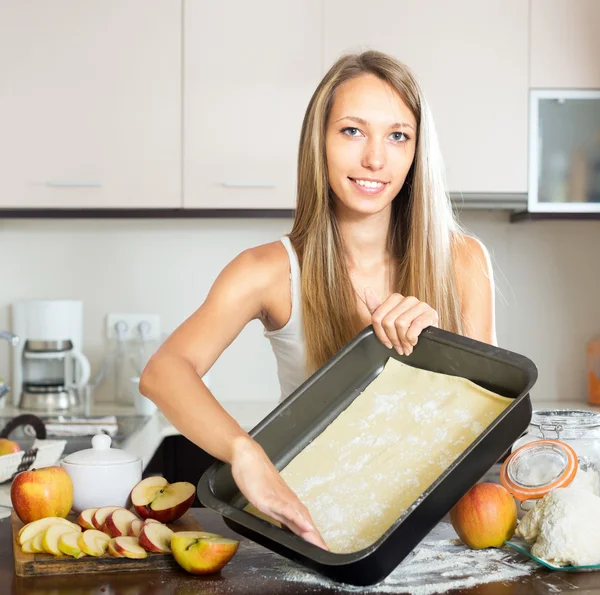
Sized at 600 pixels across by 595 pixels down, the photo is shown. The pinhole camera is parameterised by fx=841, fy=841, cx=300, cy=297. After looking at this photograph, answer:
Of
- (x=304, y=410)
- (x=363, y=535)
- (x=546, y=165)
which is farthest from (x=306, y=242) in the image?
(x=546, y=165)

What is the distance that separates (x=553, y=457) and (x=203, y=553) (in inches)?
16.0

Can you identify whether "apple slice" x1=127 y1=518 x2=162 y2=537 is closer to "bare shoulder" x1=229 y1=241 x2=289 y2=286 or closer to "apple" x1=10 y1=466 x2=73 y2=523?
"apple" x1=10 y1=466 x2=73 y2=523

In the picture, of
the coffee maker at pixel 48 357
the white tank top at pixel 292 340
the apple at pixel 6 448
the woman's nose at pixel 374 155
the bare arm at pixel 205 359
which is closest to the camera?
the bare arm at pixel 205 359

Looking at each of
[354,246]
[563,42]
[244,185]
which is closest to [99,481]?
[354,246]

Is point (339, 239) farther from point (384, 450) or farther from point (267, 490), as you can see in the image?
point (267, 490)

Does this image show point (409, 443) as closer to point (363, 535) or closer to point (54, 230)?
point (363, 535)

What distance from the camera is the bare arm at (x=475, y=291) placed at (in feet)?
4.83

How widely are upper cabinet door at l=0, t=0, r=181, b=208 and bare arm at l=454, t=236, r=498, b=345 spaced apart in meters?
1.17

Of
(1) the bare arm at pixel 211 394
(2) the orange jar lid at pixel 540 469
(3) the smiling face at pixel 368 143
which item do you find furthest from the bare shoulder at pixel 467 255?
(2) the orange jar lid at pixel 540 469

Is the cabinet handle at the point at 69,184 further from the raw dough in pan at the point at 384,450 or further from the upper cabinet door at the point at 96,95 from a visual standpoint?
the raw dough in pan at the point at 384,450

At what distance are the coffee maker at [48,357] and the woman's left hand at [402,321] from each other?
5.46ft

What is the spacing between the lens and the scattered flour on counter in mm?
832

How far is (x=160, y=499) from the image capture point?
39.8 inches

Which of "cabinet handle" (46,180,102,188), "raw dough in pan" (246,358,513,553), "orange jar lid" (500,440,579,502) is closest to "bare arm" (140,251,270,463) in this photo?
"raw dough in pan" (246,358,513,553)
